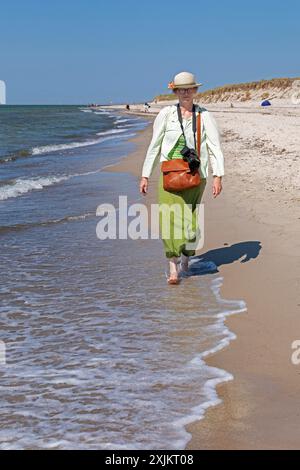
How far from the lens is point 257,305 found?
436 centimetres

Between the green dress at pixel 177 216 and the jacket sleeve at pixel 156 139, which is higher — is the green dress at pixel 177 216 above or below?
below

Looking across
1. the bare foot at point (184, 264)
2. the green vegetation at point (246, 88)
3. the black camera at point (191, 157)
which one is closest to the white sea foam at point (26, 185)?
the bare foot at point (184, 264)

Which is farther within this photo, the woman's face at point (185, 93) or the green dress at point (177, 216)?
the green dress at point (177, 216)

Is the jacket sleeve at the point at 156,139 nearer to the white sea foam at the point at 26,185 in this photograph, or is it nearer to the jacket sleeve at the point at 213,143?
the jacket sleeve at the point at 213,143

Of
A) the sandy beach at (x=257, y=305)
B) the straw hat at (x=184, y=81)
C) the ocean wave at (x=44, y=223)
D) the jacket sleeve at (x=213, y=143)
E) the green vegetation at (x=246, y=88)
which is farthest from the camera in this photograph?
the green vegetation at (x=246, y=88)

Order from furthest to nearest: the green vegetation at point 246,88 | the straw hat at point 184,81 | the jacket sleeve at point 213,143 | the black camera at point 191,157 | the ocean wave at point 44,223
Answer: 1. the green vegetation at point 246,88
2. the ocean wave at point 44,223
3. the jacket sleeve at point 213,143
4. the black camera at point 191,157
5. the straw hat at point 184,81

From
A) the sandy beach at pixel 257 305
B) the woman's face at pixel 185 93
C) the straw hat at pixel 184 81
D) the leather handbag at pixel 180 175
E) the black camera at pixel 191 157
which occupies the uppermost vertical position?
the straw hat at pixel 184 81

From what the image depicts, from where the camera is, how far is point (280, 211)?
7.30m

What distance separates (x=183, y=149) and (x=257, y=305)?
59.0 inches

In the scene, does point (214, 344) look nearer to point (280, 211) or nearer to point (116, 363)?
point (116, 363)

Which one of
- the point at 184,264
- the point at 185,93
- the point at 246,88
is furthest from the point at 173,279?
the point at 246,88

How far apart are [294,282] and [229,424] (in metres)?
2.28

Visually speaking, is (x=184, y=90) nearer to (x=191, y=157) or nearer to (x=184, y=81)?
(x=184, y=81)

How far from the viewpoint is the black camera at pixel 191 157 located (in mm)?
4930
